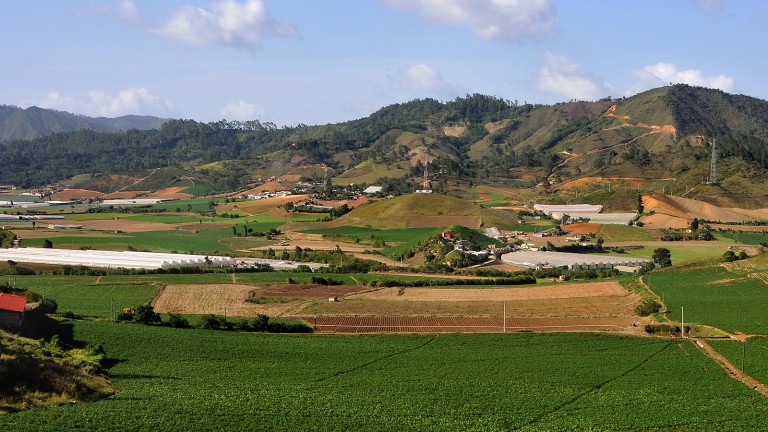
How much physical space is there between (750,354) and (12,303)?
33.5 meters

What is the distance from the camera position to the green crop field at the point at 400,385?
2595 cm

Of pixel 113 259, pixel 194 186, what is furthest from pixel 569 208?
pixel 194 186

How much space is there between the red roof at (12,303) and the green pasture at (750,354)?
31.9 meters

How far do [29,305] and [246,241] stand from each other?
4685 cm

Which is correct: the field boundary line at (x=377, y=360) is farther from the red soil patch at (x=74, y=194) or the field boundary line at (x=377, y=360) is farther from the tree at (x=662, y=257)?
the red soil patch at (x=74, y=194)

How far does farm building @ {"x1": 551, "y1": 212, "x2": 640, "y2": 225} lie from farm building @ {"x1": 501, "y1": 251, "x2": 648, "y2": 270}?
25256 mm

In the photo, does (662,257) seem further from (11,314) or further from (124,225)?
(124,225)

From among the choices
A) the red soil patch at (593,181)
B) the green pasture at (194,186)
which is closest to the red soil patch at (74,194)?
the green pasture at (194,186)

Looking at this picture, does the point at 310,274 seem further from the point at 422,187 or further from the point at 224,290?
the point at 422,187

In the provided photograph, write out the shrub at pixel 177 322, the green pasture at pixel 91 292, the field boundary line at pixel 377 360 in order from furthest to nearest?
the green pasture at pixel 91 292 < the shrub at pixel 177 322 < the field boundary line at pixel 377 360

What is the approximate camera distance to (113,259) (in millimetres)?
70625

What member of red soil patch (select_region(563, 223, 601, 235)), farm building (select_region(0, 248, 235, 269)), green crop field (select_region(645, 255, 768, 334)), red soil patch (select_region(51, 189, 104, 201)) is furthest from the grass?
red soil patch (select_region(51, 189, 104, 201))

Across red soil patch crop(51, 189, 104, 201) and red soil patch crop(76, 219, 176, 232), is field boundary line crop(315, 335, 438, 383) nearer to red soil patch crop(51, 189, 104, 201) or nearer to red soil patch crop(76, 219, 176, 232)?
red soil patch crop(76, 219, 176, 232)

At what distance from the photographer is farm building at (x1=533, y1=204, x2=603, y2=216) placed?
366ft
